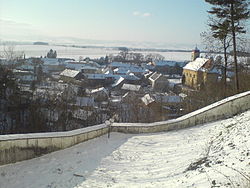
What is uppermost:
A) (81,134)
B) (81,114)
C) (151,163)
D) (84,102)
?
(81,134)


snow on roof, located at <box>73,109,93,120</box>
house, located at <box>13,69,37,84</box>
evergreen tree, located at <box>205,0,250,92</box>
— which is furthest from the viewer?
house, located at <box>13,69,37,84</box>

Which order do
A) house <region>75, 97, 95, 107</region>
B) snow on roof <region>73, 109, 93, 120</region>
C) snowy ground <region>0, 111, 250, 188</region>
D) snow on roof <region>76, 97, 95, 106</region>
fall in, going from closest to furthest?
snowy ground <region>0, 111, 250, 188</region> < snow on roof <region>73, 109, 93, 120</region> < house <region>75, 97, 95, 107</region> < snow on roof <region>76, 97, 95, 106</region>

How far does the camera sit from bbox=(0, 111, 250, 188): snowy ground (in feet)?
19.6

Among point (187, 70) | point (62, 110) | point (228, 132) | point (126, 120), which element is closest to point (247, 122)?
point (228, 132)

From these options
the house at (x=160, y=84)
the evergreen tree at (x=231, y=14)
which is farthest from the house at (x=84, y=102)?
the house at (x=160, y=84)

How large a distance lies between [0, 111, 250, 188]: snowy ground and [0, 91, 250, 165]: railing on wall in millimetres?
270

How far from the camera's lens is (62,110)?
22.1 m

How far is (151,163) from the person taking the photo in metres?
7.72

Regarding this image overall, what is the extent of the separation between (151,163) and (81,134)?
3183 mm

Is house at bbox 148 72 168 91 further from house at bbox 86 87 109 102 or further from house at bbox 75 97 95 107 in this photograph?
house at bbox 75 97 95 107

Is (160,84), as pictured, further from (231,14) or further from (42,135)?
(42,135)

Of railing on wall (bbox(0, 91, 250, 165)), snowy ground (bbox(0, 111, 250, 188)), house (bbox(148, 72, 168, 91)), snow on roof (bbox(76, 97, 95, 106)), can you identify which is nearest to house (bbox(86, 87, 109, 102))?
snow on roof (bbox(76, 97, 95, 106))

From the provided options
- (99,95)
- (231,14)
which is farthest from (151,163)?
(99,95)

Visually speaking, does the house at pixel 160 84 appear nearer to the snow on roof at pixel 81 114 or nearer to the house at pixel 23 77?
the house at pixel 23 77
